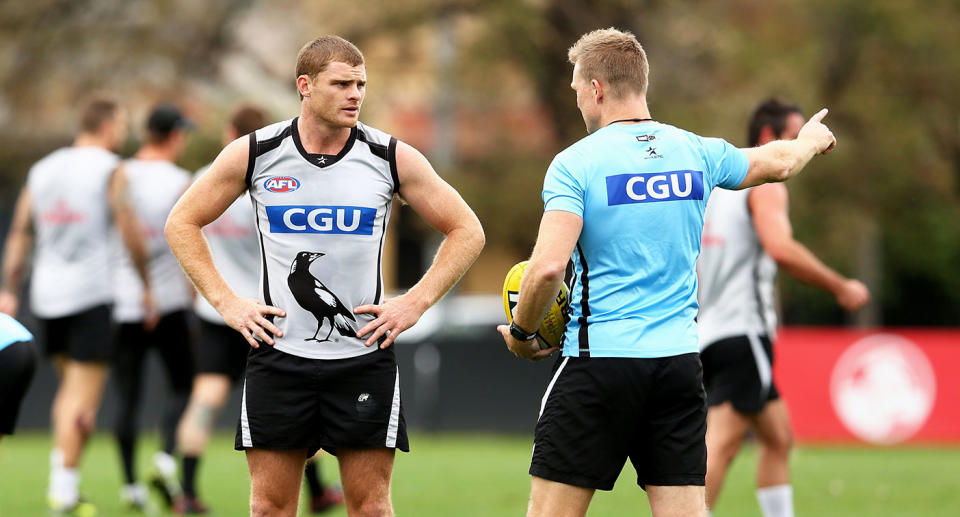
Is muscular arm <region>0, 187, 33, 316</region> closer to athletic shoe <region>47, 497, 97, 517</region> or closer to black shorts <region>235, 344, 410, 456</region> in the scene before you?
athletic shoe <region>47, 497, 97, 517</region>

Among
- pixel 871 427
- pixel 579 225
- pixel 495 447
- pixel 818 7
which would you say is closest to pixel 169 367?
pixel 579 225

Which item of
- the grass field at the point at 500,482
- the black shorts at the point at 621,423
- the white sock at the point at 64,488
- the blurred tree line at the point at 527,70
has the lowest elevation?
the grass field at the point at 500,482

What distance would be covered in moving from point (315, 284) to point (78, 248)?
4.61 meters

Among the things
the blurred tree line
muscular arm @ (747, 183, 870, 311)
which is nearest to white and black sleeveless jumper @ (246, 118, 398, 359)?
muscular arm @ (747, 183, 870, 311)

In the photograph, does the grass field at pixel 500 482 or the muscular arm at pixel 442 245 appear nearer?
the muscular arm at pixel 442 245

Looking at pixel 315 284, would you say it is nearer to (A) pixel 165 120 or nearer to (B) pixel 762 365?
(B) pixel 762 365

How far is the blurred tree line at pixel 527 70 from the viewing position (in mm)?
24562

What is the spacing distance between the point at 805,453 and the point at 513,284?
1070 centimetres

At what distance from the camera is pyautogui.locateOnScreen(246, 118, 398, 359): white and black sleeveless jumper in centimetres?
584

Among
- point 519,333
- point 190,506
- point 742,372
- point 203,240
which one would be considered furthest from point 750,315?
point 190,506

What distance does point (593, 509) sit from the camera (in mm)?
10094

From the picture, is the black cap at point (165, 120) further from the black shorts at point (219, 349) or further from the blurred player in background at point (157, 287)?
the black shorts at point (219, 349)

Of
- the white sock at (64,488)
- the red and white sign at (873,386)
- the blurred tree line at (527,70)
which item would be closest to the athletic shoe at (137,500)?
the white sock at (64,488)

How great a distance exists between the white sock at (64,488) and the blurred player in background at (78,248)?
0.82 ft
